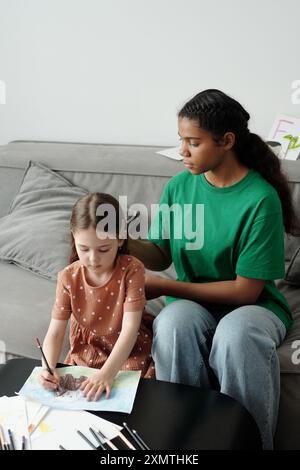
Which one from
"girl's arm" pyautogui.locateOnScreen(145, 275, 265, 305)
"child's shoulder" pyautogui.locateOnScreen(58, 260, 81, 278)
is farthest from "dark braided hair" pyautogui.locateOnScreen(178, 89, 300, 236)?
"child's shoulder" pyautogui.locateOnScreen(58, 260, 81, 278)

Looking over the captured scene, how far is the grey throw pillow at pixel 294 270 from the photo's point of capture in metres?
1.86

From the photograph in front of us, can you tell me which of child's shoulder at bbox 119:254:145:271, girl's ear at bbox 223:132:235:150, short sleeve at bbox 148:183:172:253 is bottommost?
child's shoulder at bbox 119:254:145:271

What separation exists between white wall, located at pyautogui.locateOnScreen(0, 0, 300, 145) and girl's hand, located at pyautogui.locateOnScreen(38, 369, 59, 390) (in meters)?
1.36

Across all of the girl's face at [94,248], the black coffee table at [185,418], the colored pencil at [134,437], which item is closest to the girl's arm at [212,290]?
the girl's face at [94,248]

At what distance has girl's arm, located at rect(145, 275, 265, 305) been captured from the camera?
1521 millimetres

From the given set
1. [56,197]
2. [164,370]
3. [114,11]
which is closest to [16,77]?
[114,11]

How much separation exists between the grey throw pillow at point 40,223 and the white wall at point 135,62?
41 cm

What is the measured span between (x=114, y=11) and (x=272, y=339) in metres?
1.51

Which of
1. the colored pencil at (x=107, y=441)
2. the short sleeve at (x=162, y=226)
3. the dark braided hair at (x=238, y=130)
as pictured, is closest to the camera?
the colored pencil at (x=107, y=441)

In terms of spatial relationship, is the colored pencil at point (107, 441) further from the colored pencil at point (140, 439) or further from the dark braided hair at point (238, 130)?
the dark braided hair at point (238, 130)

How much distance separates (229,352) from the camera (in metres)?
1.37

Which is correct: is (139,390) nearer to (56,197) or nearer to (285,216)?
(285,216)

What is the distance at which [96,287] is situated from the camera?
1.47 metres

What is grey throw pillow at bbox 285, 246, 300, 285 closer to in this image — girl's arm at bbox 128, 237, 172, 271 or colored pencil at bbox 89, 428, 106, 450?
girl's arm at bbox 128, 237, 172, 271
